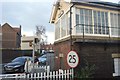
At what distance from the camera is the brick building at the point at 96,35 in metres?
11.0

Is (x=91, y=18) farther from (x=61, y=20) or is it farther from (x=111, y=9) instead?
(x=61, y=20)

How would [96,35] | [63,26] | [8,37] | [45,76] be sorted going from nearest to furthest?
[45,76], [96,35], [63,26], [8,37]

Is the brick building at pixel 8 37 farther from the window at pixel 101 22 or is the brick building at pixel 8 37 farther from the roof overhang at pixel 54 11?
the window at pixel 101 22

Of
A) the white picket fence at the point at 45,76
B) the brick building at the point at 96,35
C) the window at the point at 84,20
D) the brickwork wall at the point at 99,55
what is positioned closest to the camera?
the white picket fence at the point at 45,76

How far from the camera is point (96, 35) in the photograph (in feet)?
39.2

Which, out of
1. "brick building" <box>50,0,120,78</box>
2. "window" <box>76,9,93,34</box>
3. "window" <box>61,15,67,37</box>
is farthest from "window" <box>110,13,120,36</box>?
"window" <box>61,15,67,37</box>

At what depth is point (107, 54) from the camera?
11461mm

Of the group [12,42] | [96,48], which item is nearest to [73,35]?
[96,48]

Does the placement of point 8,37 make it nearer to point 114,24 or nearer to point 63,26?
point 63,26

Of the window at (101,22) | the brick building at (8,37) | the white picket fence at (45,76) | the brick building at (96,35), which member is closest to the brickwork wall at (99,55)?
the brick building at (96,35)

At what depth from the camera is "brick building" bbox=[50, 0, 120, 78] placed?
1098cm

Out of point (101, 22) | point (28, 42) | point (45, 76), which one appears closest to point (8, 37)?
point (28, 42)

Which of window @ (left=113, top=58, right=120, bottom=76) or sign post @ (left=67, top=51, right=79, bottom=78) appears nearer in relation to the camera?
sign post @ (left=67, top=51, right=79, bottom=78)

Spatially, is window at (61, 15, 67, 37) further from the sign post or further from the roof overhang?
the sign post
